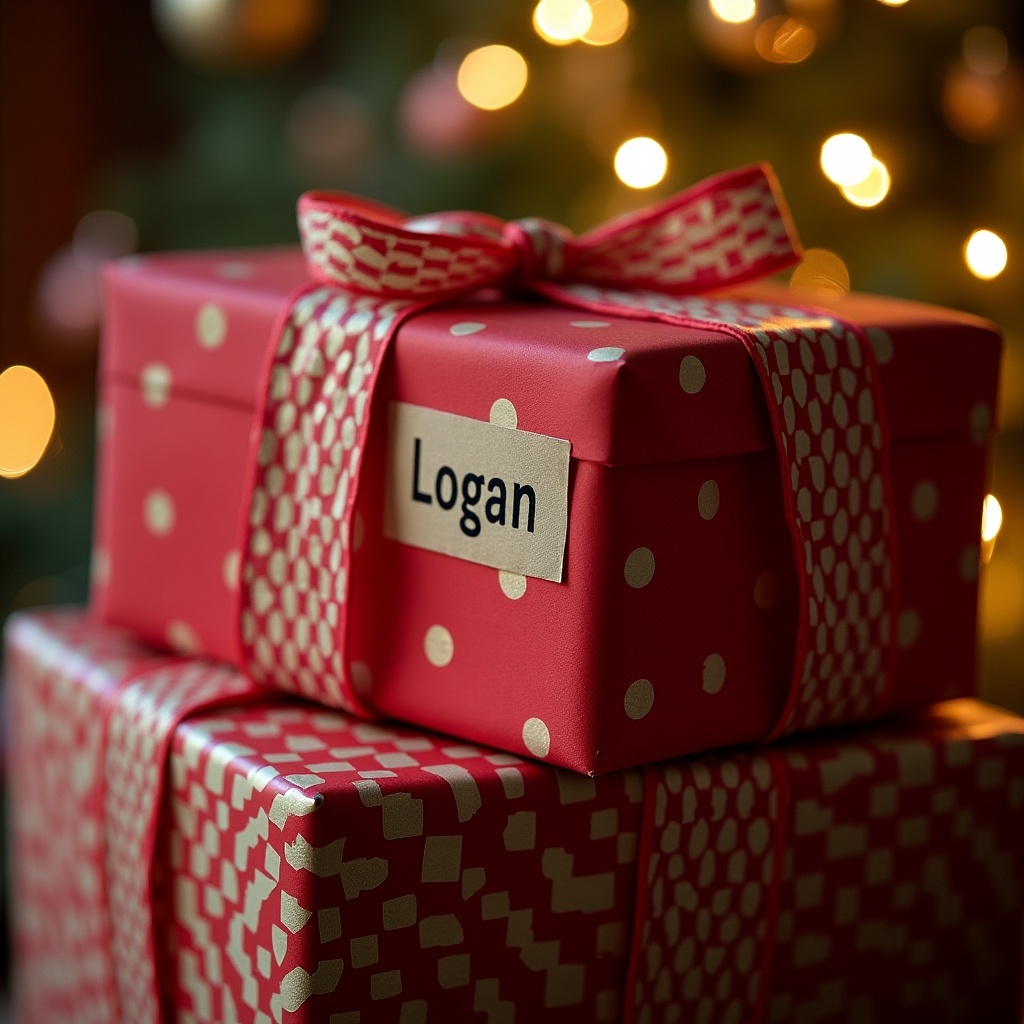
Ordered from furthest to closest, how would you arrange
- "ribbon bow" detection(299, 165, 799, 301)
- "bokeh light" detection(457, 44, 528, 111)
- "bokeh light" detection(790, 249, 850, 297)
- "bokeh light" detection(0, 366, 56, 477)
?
"bokeh light" detection(0, 366, 56, 477) → "bokeh light" detection(457, 44, 528, 111) → "bokeh light" detection(790, 249, 850, 297) → "ribbon bow" detection(299, 165, 799, 301)

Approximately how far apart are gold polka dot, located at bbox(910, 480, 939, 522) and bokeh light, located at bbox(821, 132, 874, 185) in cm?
37

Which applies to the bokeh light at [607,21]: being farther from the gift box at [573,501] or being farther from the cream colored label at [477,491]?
the cream colored label at [477,491]

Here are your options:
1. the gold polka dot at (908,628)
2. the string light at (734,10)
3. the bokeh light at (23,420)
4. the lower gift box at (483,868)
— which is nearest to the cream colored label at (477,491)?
the lower gift box at (483,868)

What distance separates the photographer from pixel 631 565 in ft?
2.29

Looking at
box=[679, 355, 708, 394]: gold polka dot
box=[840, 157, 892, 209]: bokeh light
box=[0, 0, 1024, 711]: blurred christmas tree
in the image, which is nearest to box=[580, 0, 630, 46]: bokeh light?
box=[0, 0, 1024, 711]: blurred christmas tree

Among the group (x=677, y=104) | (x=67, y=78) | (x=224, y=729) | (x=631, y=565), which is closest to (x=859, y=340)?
(x=631, y=565)

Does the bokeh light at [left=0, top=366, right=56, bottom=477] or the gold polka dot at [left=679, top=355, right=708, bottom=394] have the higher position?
the gold polka dot at [left=679, top=355, right=708, bottom=394]

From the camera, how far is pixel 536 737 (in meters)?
0.72

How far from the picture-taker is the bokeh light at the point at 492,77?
4.08 feet

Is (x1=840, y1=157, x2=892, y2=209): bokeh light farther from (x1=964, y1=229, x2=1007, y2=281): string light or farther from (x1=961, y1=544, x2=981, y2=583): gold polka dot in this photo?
(x1=961, y1=544, x2=981, y2=583): gold polka dot

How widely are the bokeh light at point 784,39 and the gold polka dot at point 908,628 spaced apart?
45 centimetres

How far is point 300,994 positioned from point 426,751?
0.13m

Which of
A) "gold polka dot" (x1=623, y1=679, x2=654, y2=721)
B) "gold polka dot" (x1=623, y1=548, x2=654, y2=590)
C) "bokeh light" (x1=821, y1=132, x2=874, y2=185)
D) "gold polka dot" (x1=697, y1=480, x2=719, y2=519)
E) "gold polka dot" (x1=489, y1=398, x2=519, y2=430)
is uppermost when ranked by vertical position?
"bokeh light" (x1=821, y1=132, x2=874, y2=185)

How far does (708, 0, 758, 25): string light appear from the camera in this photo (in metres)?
1.03
